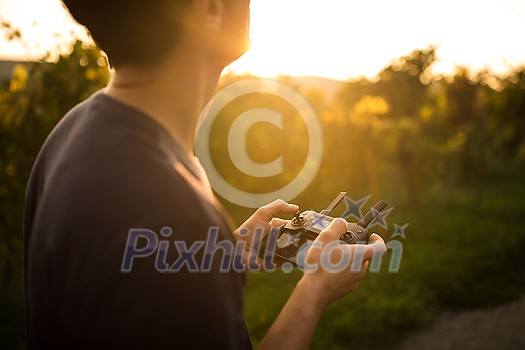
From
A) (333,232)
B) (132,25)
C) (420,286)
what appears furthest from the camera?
(420,286)

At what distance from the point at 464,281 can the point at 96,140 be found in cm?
745

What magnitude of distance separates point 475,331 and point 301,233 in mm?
5391

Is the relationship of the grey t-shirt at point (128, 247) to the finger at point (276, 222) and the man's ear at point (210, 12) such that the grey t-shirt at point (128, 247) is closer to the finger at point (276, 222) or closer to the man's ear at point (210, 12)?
the man's ear at point (210, 12)

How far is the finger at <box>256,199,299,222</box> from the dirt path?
14.9ft

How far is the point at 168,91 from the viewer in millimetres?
1026

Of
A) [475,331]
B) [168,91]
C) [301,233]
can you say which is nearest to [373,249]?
[301,233]

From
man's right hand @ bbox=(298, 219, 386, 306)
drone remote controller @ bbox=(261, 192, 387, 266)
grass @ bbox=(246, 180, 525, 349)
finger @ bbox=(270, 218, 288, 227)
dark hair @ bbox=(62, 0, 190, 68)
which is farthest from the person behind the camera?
grass @ bbox=(246, 180, 525, 349)

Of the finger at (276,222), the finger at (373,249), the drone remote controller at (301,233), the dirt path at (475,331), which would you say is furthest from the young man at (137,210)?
the dirt path at (475,331)

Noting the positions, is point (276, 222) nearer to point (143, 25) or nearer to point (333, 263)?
point (333, 263)

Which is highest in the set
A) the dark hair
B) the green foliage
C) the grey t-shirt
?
the dark hair

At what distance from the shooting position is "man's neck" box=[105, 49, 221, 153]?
101 cm

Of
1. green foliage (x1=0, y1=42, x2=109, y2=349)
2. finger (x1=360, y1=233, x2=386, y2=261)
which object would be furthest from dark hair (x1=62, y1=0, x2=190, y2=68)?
green foliage (x1=0, y1=42, x2=109, y2=349)

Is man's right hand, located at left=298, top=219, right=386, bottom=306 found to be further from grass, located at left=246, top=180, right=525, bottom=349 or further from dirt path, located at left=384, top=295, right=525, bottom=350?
dirt path, located at left=384, top=295, right=525, bottom=350

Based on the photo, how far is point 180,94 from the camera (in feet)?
3.43
